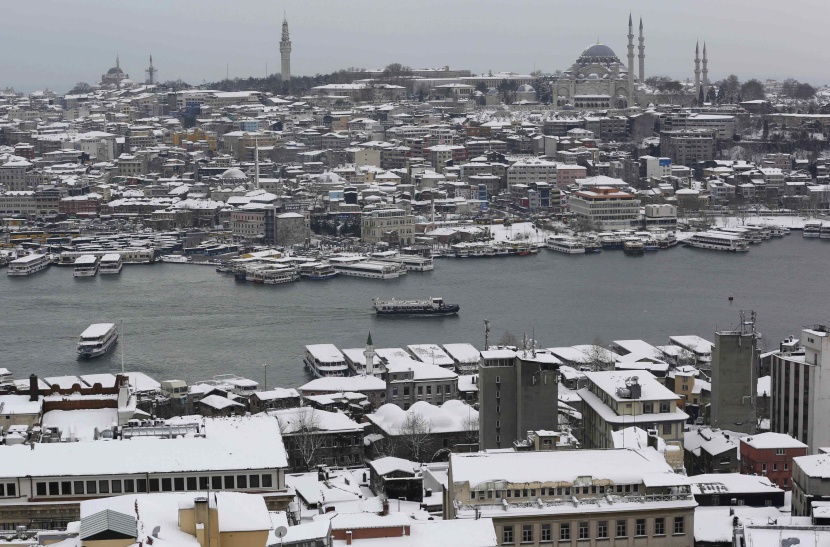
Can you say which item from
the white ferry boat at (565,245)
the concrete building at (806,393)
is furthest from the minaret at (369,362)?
the white ferry boat at (565,245)

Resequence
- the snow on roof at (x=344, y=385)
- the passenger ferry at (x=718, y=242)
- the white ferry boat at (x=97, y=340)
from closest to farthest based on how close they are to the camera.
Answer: the snow on roof at (x=344, y=385)
the white ferry boat at (x=97, y=340)
the passenger ferry at (x=718, y=242)

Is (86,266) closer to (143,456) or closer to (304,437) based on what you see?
(304,437)

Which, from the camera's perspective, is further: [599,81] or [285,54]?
[285,54]

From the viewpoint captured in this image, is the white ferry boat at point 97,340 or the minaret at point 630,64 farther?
the minaret at point 630,64

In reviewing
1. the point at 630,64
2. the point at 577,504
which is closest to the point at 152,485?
the point at 577,504

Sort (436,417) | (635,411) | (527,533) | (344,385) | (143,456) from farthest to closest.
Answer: (344,385), (436,417), (635,411), (143,456), (527,533)

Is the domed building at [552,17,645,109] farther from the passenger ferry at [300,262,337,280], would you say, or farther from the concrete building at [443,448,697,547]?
the concrete building at [443,448,697,547]

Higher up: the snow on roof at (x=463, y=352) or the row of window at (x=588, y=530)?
the row of window at (x=588, y=530)

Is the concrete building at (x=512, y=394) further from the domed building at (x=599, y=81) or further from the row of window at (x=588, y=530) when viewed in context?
the domed building at (x=599, y=81)
